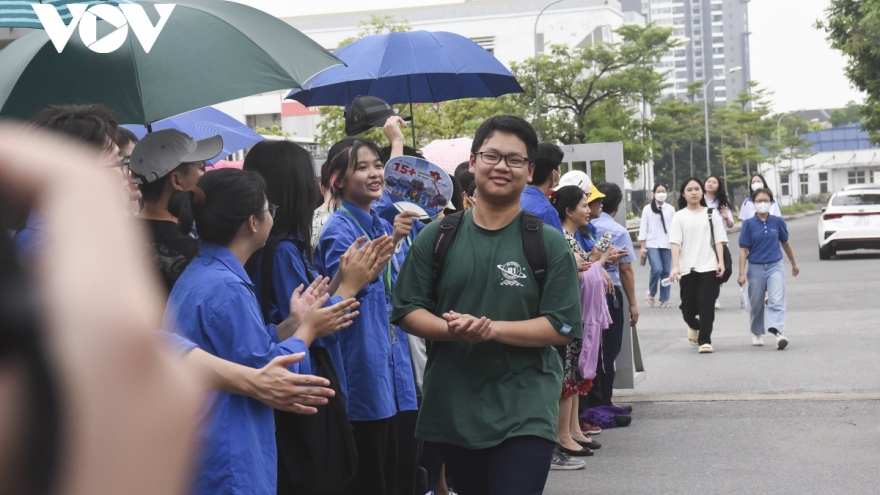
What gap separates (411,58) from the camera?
728cm

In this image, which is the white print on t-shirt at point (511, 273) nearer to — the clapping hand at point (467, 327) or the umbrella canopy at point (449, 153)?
the clapping hand at point (467, 327)

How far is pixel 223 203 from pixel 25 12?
4.46 ft

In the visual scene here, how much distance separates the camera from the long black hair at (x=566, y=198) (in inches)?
295

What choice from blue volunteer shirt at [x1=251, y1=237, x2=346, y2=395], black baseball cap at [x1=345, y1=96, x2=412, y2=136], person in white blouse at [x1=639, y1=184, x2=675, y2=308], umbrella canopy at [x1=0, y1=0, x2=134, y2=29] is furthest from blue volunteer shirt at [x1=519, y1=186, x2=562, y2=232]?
person in white blouse at [x1=639, y1=184, x2=675, y2=308]

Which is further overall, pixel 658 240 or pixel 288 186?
pixel 658 240

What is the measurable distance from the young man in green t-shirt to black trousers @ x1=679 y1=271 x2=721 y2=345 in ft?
26.1

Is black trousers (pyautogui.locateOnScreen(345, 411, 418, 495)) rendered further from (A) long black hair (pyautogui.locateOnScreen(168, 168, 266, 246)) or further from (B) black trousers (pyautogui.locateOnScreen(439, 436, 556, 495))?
(A) long black hair (pyautogui.locateOnScreen(168, 168, 266, 246))

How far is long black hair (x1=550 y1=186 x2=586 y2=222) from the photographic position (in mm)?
7504

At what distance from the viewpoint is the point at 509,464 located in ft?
13.1

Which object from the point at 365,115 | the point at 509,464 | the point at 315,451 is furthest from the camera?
the point at 365,115

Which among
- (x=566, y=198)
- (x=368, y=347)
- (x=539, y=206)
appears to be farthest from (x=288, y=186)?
(x=566, y=198)

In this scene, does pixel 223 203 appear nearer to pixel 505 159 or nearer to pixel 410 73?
pixel 505 159

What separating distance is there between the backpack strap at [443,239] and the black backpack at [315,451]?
671 mm

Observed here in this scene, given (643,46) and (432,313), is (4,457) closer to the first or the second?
(432,313)
